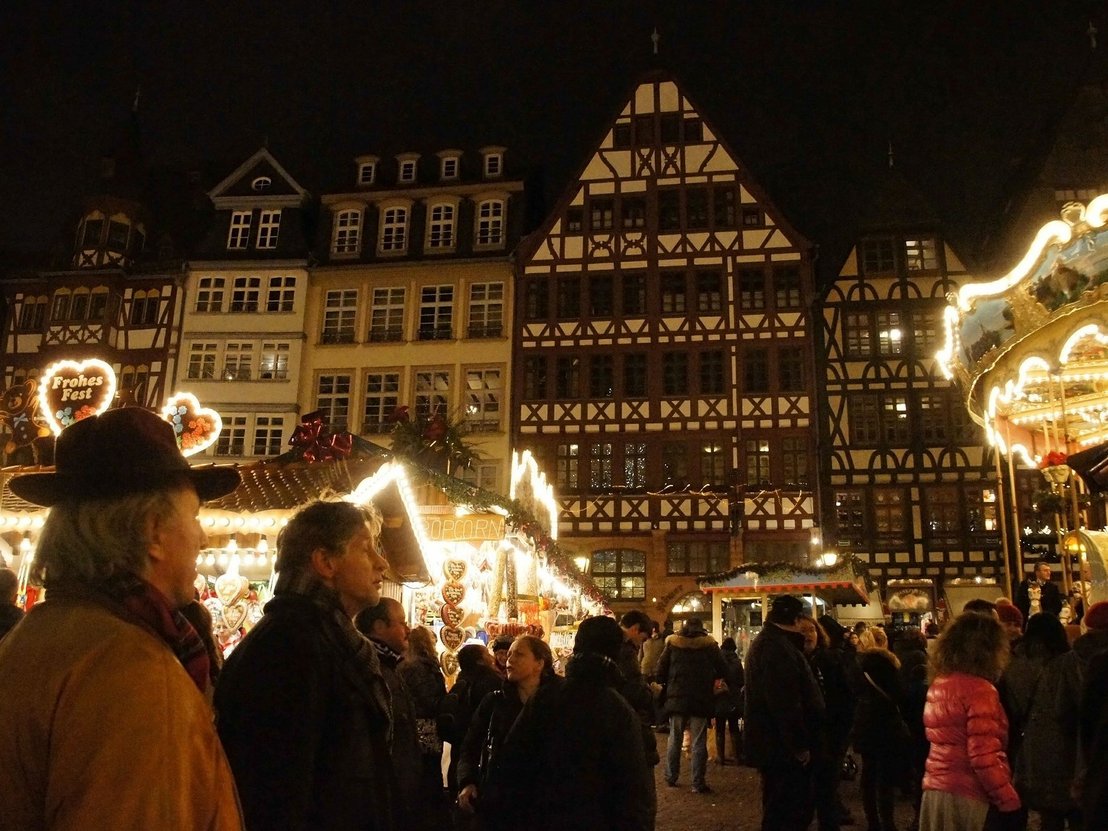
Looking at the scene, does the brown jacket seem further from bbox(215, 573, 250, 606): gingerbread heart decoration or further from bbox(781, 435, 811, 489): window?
bbox(781, 435, 811, 489): window

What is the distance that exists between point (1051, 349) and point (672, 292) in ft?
59.2

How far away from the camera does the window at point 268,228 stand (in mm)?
29312

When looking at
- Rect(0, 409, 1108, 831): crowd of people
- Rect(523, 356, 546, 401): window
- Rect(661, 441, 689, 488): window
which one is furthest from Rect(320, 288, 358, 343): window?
Rect(0, 409, 1108, 831): crowd of people

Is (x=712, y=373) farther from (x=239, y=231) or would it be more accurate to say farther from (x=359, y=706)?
(x=359, y=706)

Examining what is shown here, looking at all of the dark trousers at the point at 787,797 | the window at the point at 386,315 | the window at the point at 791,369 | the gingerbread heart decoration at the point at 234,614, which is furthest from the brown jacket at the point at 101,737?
the window at the point at 386,315

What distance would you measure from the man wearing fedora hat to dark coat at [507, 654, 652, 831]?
2267mm

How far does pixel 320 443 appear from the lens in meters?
9.24

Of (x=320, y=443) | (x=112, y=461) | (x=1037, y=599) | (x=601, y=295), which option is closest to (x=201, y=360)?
(x=601, y=295)

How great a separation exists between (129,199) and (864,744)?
2908 centimetres

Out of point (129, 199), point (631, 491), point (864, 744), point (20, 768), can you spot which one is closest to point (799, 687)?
point (864, 744)

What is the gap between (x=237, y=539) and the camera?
31.1ft

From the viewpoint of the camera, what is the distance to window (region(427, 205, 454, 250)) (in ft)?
94.8

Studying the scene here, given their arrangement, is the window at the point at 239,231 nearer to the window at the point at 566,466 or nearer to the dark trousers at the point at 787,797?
the window at the point at 566,466

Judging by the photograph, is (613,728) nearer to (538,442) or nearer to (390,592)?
(390,592)
